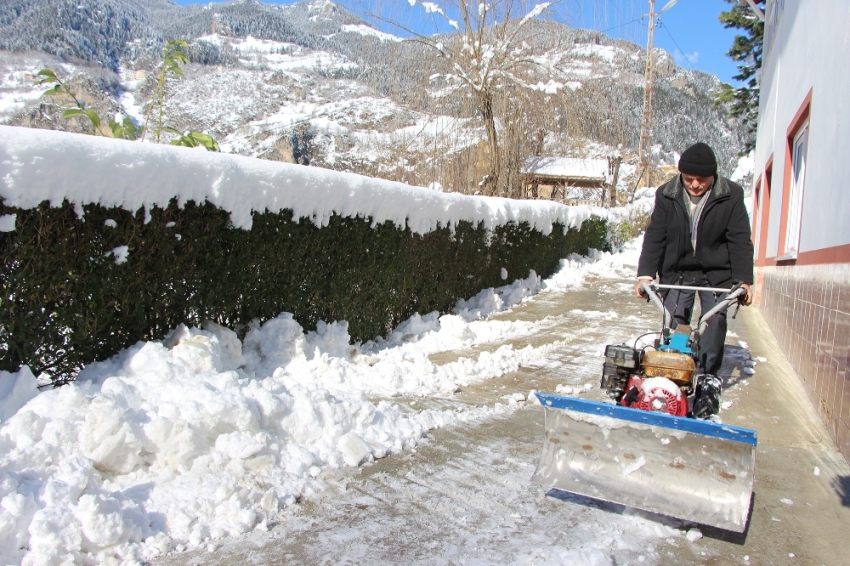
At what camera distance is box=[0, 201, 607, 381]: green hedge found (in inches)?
139


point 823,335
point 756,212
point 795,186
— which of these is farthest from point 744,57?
point 823,335

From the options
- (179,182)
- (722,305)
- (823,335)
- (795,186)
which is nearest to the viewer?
(722,305)

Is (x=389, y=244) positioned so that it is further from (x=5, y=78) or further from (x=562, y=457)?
(x=5, y=78)

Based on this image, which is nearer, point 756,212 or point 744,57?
point 756,212

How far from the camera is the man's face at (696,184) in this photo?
12.9ft

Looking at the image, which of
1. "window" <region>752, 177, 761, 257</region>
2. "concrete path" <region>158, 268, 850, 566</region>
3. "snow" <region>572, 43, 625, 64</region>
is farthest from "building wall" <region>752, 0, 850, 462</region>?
"snow" <region>572, 43, 625, 64</region>

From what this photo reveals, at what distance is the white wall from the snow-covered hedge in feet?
13.1

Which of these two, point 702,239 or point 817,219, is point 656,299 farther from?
point 817,219

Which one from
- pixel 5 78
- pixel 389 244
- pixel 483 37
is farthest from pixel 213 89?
pixel 389 244

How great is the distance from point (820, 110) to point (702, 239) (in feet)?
9.54

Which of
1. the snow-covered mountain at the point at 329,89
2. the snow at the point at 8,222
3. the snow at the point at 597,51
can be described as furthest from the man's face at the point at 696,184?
the snow at the point at 597,51

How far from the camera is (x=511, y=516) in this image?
302cm

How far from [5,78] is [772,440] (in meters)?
82.0

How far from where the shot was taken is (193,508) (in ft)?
9.09
